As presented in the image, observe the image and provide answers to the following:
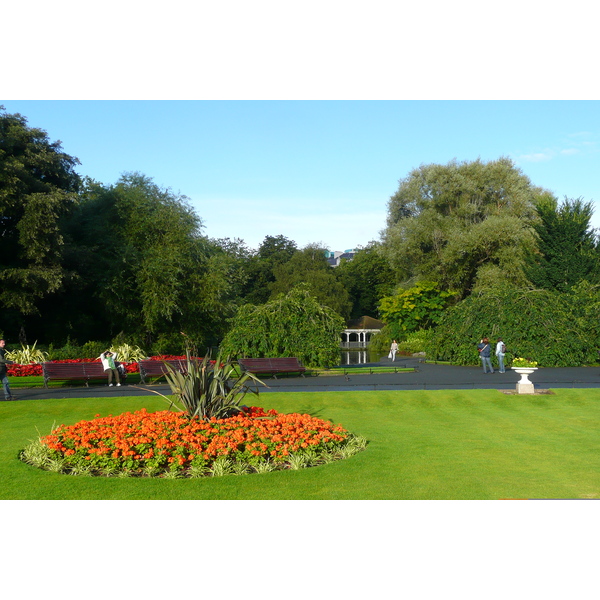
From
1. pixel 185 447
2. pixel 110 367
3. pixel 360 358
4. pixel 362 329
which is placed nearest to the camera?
pixel 185 447

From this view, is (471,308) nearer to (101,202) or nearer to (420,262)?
(420,262)

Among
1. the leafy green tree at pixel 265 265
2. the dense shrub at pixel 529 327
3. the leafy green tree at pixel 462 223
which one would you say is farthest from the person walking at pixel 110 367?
the leafy green tree at pixel 265 265

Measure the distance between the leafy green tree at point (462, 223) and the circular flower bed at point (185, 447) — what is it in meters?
28.5

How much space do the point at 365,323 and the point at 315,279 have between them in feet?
34.1

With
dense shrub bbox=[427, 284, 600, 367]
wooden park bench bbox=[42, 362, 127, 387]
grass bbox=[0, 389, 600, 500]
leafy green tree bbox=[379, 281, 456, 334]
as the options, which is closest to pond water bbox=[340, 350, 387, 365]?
leafy green tree bbox=[379, 281, 456, 334]

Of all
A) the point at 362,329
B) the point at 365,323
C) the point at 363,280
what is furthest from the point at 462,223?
the point at 363,280

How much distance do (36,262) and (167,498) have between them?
22562 millimetres

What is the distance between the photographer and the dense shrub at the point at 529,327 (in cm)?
2361

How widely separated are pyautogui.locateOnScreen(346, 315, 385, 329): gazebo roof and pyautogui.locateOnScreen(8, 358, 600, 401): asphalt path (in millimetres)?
42210

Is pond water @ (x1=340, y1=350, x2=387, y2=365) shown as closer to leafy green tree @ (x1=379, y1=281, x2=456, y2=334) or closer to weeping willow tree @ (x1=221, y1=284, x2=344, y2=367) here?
leafy green tree @ (x1=379, y1=281, x2=456, y2=334)

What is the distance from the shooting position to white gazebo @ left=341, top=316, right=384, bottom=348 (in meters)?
63.1

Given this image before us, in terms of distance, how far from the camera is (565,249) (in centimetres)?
2950

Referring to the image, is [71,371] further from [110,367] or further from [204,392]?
[204,392]

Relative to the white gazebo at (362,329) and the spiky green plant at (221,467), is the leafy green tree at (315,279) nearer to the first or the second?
the white gazebo at (362,329)
